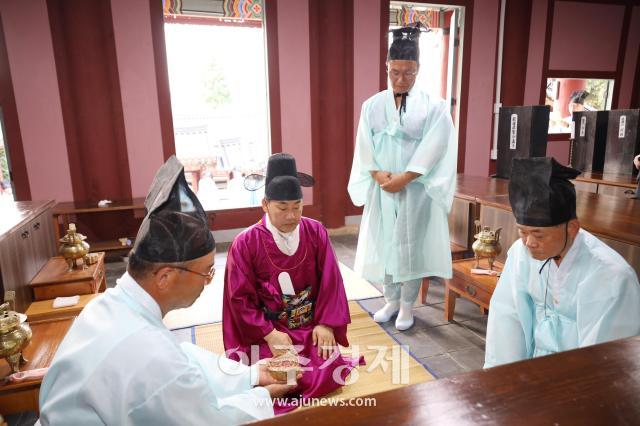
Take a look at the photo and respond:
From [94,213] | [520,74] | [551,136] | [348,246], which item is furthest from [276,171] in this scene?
[551,136]

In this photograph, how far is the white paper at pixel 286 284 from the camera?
2439 millimetres

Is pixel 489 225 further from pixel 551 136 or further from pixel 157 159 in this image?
Result: pixel 551 136

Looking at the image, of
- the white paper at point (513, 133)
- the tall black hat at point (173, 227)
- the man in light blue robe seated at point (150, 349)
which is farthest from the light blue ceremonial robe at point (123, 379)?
the white paper at point (513, 133)

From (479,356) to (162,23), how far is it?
4922mm

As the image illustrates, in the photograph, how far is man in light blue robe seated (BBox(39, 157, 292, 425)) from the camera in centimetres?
98

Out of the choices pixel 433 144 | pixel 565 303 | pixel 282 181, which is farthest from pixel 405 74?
pixel 565 303

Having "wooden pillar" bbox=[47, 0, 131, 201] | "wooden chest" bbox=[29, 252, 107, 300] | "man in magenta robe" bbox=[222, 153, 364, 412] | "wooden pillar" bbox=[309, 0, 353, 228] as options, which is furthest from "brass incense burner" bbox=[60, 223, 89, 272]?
"wooden pillar" bbox=[309, 0, 353, 228]

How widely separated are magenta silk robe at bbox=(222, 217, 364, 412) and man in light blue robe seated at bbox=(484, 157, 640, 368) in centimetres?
95

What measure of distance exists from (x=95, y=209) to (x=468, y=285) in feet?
13.0

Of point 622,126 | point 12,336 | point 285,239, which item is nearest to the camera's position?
point 12,336

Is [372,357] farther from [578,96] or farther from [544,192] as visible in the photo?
[578,96]

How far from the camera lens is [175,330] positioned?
3281 mm

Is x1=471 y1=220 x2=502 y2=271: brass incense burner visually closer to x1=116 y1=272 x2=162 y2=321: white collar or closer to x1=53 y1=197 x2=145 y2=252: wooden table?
x1=116 y1=272 x2=162 y2=321: white collar

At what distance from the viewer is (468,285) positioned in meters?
3.08
